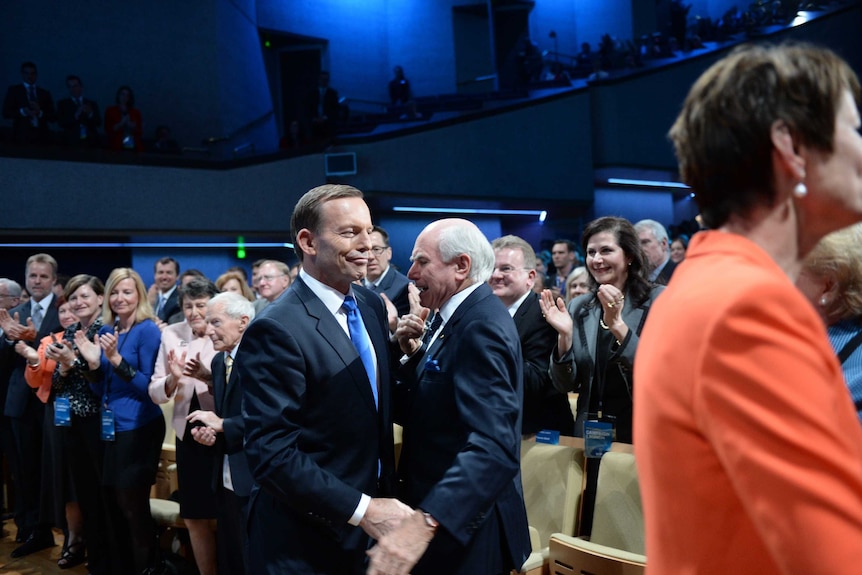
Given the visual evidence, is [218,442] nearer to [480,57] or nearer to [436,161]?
[436,161]

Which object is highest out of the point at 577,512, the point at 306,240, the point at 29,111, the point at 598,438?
the point at 29,111

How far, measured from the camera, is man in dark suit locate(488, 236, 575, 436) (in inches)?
142

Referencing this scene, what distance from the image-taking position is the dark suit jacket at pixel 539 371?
3623 mm

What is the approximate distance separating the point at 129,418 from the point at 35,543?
158cm

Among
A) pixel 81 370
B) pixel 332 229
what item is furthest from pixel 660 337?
pixel 81 370

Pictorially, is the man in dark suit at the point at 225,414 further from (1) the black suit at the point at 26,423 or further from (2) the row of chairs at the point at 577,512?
(1) the black suit at the point at 26,423

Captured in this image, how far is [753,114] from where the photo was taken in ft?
2.77

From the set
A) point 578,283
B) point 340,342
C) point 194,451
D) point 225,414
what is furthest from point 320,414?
point 578,283

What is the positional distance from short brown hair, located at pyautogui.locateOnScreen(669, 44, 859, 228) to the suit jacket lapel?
1311 millimetres

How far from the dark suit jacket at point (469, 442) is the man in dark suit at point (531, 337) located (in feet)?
4.56

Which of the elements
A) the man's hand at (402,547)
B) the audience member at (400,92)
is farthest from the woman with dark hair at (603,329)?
the audience member at (400,92)

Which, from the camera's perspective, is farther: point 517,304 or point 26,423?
point 26,423

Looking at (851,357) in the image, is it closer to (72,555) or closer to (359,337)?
(359,337)

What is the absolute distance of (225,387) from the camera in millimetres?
A: 3627
